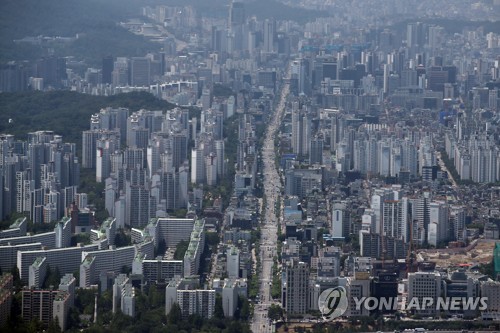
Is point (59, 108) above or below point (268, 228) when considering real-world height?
above

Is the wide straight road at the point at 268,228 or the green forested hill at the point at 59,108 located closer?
the wide straight road at the point at 268,228

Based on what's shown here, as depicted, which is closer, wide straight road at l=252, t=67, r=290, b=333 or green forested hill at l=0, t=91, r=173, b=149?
wide straight road at l=252, t=67, r=290, b=333

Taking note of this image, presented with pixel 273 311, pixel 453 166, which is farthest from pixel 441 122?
pixel 273 311

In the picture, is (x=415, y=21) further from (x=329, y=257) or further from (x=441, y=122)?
(x=329, y=257)

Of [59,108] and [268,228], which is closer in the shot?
[268,228]

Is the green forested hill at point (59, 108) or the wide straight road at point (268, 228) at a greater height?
the green forested hill at point (59, 108)
